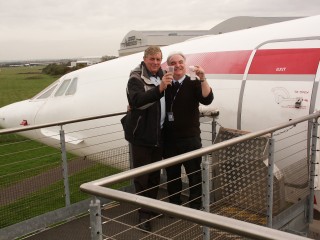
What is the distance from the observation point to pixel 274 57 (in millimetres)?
5539

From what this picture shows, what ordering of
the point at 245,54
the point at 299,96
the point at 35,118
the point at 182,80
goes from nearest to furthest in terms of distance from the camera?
the point at 182,80, the point at 299,96, the point at 245,54, the point at 35,118

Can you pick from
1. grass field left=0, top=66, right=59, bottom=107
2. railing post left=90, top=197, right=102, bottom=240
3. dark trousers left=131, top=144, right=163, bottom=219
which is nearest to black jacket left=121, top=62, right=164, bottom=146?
dark trousers left=131, top=144, right=163, bottom=219

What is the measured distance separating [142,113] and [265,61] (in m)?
2.03

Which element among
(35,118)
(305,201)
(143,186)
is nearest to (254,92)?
(305,201)

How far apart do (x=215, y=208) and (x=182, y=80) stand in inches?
69.2

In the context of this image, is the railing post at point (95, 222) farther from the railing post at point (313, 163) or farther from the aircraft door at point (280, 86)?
the aircraft door at point (280, 86)

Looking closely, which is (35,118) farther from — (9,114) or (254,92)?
(254,92)

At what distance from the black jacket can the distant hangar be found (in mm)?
17350

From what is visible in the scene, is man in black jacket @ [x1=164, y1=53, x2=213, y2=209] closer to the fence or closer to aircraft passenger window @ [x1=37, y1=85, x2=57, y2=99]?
the fence

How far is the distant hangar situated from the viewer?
21766 millimetres

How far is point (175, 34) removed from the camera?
1465 inches

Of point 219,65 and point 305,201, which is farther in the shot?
point 219,65

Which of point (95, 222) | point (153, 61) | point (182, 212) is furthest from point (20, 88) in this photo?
point (182, 212)

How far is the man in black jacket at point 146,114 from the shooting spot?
14.6ft
